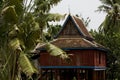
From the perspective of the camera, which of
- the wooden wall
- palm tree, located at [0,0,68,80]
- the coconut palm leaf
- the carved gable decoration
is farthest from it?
the carved gable decoration

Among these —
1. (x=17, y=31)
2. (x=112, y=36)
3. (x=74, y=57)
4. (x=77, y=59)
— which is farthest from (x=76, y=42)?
(x=17, y=31)

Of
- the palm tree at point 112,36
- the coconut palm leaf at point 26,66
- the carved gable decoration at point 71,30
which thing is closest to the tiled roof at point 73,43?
the carved gable decoration at point 71,30

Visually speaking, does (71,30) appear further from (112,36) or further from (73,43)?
(112,36)

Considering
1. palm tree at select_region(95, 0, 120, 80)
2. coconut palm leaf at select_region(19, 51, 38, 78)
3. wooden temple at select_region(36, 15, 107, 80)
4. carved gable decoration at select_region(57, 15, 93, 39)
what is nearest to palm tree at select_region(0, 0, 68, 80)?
coconut palm leaf at select_region(19, 51, 38, 78)

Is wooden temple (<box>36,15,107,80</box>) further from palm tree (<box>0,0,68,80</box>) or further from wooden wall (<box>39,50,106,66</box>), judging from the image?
palm tree (<box>0,0,68,80</box>)

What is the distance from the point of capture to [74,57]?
33844mm

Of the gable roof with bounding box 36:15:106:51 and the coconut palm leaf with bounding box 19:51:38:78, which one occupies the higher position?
the coconut palm leaf with bounding box 19:51:38:78

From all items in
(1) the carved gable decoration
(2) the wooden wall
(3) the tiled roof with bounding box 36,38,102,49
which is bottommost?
(2) the wooden wall

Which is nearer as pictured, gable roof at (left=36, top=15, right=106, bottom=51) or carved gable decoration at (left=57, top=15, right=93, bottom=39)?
gable roof at (left=36, top=15, right=106, bottom=51)

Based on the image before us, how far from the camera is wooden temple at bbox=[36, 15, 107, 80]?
110 feet

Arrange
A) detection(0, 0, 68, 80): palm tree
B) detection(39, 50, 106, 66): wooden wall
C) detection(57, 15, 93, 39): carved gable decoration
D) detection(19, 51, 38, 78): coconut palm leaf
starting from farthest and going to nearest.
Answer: detection(57, 15, 93, 39): carved gable decoration → detection(39, 50, 106, 66): wooden wall → detection(0, 0, 68, 80): palm tree → detection(19, 51, 38, 78): coconut palm leaf

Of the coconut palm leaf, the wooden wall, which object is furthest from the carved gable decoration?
the coconut palm leaf

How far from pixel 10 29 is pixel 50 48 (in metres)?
2.20

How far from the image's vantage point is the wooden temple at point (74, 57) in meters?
33.5
